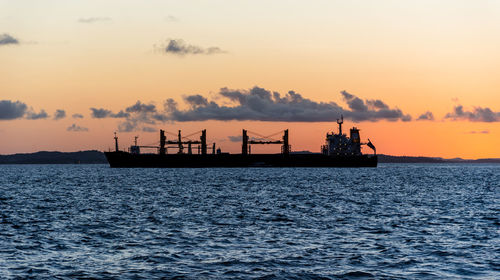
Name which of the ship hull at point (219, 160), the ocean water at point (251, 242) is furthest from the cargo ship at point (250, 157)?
the ocean water at point (251, 242)

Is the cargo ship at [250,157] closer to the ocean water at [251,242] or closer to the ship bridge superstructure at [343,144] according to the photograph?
the ship bridge superstructure at [343,144]

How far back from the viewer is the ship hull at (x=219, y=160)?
18300cm

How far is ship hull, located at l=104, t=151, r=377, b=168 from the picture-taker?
18300 centimetres

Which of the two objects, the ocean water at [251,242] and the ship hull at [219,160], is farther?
the ship hull at [219,160]

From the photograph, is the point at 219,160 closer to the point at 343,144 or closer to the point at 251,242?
the point at 343,144

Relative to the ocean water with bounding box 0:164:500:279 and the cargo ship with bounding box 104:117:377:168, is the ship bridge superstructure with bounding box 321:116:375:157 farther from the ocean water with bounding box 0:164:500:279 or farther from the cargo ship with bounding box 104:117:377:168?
the ocean water with bounding box 0:164:500:279

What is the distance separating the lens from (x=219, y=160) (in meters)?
184

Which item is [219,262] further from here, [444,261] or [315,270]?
[444,261]

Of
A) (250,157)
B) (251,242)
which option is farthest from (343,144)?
(251,242)

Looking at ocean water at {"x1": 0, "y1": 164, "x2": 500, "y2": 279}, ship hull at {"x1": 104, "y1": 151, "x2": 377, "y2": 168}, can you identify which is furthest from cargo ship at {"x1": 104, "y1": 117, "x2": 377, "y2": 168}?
ocean water at {"x1": 0, "y1": 164, "x2": 500, "y2": 279}

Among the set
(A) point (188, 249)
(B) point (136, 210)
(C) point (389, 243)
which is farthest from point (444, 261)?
(B) point (136, 210)

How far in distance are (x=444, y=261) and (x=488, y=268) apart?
1.67 metres

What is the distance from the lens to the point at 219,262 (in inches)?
816

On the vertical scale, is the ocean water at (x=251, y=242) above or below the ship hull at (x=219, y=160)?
below
